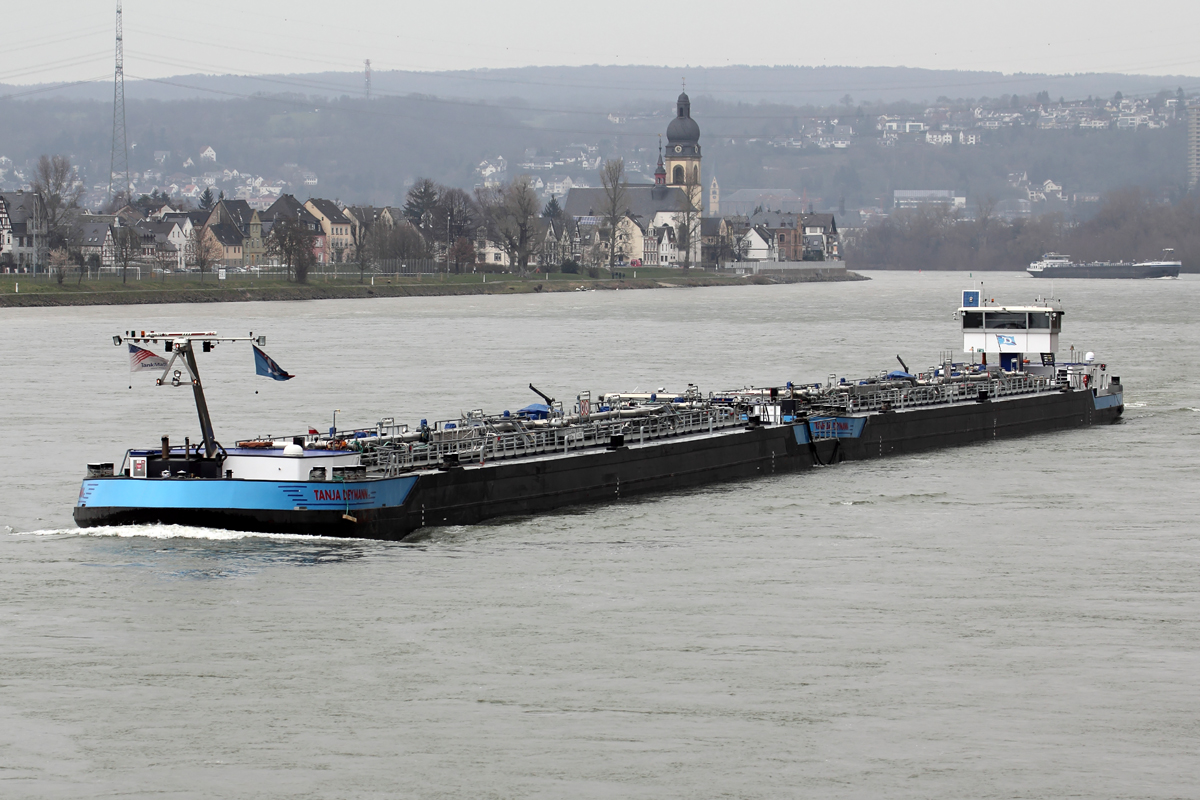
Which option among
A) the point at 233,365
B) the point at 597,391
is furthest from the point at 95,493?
the point at 233,365

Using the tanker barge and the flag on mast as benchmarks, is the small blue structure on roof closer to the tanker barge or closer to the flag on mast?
the tanker barge

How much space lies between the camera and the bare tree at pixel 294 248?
168 meters

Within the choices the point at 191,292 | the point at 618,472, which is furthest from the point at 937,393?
the point at 191,292

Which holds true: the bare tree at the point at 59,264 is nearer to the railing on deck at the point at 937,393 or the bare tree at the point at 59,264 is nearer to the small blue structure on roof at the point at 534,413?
the railing on deck at the point at 937,393

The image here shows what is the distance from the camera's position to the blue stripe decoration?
35625mm

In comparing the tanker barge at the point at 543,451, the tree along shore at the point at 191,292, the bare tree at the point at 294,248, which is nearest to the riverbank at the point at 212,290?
the tree along shore at the point at 191,292

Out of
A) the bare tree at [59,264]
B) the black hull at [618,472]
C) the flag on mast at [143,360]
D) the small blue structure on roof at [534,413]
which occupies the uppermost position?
the bare tree at [59,264]

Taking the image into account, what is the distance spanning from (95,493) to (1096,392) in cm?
4499

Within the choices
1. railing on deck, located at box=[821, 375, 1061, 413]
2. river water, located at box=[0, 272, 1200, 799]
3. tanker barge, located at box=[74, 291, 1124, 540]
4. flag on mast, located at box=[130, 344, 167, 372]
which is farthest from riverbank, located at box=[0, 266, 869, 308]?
flag on mast, located at box=[130, 344, 167, 372]

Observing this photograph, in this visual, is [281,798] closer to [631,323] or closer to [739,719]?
[739,719]

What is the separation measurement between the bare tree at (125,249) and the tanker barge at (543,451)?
364 feet

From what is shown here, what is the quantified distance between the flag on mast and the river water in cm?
361

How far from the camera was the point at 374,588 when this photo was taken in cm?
3198

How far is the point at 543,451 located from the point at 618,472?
224 cm
